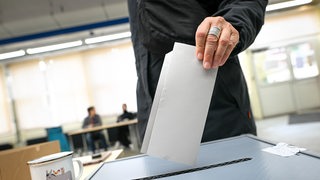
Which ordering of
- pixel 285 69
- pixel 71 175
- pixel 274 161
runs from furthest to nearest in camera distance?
pixel 285 69 → pixel 71 175 → pixel 274 161

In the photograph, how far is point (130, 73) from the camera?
29.3 ft

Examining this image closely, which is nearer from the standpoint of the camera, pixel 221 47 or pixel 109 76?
pixel 221 47

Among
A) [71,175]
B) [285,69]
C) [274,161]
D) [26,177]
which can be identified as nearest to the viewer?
[274,161]

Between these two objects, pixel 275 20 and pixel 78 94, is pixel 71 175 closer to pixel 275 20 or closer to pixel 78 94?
pixel 78 94

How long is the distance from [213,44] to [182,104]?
13 cm

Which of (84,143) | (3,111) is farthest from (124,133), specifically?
(3,111)

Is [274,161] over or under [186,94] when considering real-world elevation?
under

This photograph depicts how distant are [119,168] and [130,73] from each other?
8270 mm

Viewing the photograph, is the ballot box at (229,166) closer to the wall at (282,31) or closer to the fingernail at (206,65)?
the fingernail at (206,65)

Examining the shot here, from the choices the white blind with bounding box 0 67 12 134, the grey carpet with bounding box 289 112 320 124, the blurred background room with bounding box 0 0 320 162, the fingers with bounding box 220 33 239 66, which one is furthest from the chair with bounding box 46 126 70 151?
the fingers with bounding box 220 33 239 66

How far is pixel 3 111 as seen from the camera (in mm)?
8773

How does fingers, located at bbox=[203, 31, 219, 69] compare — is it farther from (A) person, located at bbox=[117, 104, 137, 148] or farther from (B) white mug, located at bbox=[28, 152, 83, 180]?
(A) person, located at bbox=[117, 104, 137, 148]

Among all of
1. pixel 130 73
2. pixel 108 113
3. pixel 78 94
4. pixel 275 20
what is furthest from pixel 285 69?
pixel 78 94

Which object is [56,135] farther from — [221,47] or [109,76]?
[221,47]
